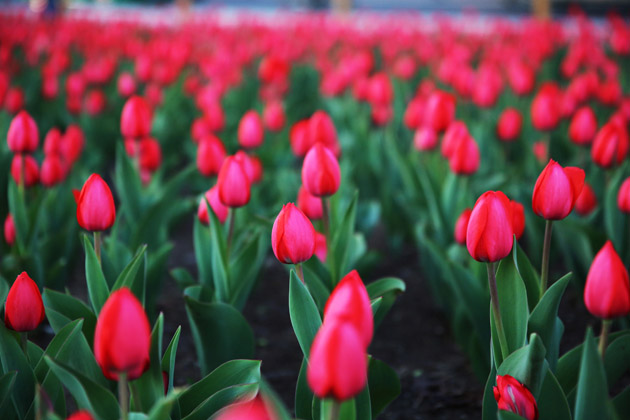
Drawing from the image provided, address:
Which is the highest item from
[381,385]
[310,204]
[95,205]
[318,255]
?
[95,205]

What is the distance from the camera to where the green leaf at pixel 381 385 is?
1.24m

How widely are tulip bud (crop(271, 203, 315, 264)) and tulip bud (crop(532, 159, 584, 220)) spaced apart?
1.31 ft

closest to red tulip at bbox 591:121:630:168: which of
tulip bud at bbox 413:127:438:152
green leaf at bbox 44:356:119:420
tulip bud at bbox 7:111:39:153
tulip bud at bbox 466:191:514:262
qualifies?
tulip bud at bbox 413:127:438:152

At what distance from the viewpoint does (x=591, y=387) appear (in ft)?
2.83

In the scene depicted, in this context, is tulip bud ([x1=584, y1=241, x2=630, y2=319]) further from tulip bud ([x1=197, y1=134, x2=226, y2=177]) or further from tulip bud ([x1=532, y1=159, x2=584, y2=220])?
tulip bud ([x1=197, y1=134, x2=226, y2=177])

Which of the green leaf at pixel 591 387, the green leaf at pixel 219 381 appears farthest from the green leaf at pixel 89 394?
the green leaf at pixel 591 387

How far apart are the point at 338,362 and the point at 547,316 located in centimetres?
58

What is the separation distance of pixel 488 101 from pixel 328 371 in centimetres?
231

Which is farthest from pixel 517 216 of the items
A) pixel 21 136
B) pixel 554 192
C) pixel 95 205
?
pixel 21 136

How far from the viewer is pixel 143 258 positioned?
1.28m

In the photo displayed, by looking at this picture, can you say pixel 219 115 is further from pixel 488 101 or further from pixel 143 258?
pixel 143 258

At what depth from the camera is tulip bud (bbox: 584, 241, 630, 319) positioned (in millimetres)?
893

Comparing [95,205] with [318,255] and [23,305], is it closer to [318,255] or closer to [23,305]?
[23,305]

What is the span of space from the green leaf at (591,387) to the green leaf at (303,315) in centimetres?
39
